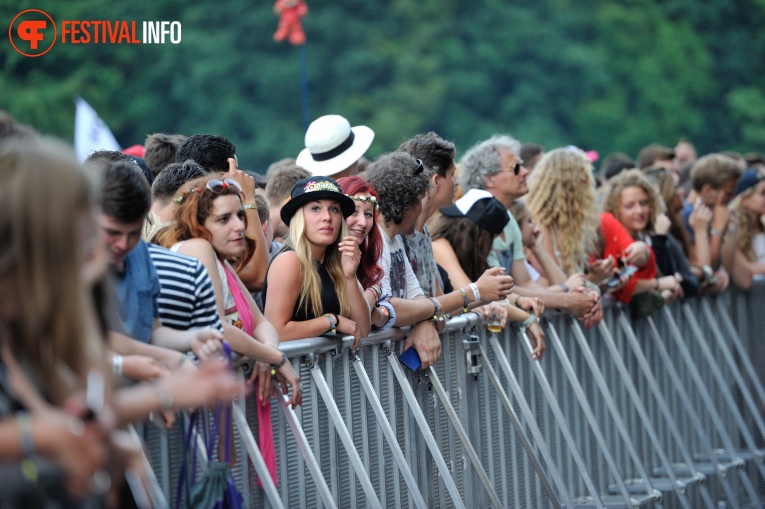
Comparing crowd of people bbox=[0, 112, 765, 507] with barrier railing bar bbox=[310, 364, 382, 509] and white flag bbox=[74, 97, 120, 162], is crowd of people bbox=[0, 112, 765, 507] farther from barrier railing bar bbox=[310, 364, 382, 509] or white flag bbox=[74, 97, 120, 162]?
white flag bbox=[74, 97, 120, 162]

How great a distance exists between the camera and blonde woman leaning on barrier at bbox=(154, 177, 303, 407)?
4441mm

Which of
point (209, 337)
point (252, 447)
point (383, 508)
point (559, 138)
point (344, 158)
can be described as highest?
point (559, 138)

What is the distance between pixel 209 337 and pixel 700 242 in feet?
19.9

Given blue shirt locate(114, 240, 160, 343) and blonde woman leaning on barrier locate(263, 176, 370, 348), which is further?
blonde woman leaning on barrier locate(263, 176, 370, 348)

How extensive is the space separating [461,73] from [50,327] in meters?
38.8

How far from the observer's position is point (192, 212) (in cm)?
452

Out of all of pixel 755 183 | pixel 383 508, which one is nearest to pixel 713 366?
pixel 755 183

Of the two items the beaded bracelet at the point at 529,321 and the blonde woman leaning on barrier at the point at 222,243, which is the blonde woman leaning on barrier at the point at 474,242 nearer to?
the beaded bracelet at the point at 529,321

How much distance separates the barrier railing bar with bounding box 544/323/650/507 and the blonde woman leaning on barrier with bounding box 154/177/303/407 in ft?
8.93

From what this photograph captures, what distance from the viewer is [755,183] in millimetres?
10070

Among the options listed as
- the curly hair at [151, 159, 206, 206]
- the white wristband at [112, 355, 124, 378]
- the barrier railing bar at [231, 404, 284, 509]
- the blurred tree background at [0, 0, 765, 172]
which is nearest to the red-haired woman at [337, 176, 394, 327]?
the curly hair at [151, 159, 206, 206]

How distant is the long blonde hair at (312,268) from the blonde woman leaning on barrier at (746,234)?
17.2ft

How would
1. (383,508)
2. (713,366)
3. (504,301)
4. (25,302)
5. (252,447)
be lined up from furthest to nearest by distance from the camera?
(713,366)
(504,301)
(383,508)
(252,447)
(25,302)

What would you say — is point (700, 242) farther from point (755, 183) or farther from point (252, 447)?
point (252, 447)
